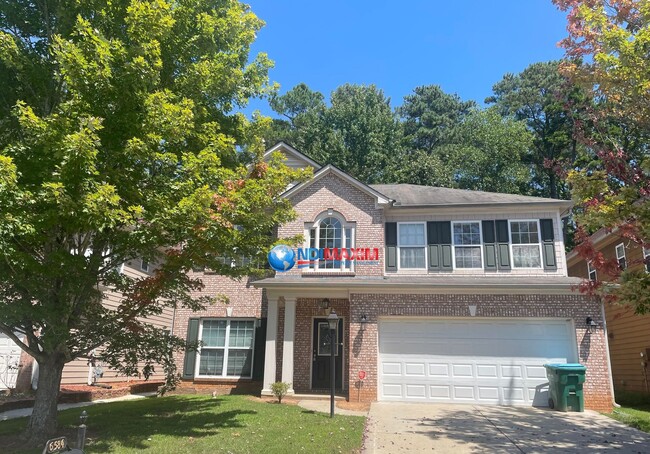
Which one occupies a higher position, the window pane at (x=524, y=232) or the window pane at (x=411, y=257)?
the window pane at (x=524, y=232)

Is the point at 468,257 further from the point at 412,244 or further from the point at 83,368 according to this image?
the point at 83,368

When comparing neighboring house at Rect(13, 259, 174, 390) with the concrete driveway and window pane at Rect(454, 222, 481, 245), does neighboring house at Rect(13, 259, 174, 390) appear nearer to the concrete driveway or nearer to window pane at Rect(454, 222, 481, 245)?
the concrete driveway

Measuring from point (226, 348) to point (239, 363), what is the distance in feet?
2.21

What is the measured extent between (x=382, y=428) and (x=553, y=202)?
9.24 metres

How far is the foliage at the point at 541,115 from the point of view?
3175cm

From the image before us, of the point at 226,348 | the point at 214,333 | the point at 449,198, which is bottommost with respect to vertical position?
the point at 226,348

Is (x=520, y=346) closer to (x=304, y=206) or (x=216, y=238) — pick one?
(x=304, y=206)

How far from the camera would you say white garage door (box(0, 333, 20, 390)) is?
1332cm

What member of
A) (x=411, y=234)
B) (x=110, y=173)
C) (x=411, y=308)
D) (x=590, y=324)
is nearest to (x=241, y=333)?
(x=411, y=308)

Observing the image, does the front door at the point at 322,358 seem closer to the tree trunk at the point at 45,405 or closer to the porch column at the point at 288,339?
the porch column at the point at 288,339

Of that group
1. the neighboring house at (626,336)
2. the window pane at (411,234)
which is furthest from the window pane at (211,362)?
the neighboring house at (626,336)

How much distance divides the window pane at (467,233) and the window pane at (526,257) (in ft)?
3.91

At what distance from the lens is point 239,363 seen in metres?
15.3

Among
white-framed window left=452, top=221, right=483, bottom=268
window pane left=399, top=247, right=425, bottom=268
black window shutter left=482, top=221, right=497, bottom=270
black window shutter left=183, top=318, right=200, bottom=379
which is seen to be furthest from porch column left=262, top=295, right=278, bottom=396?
black window shutter left=482, top=221, right=497, bottom=270
